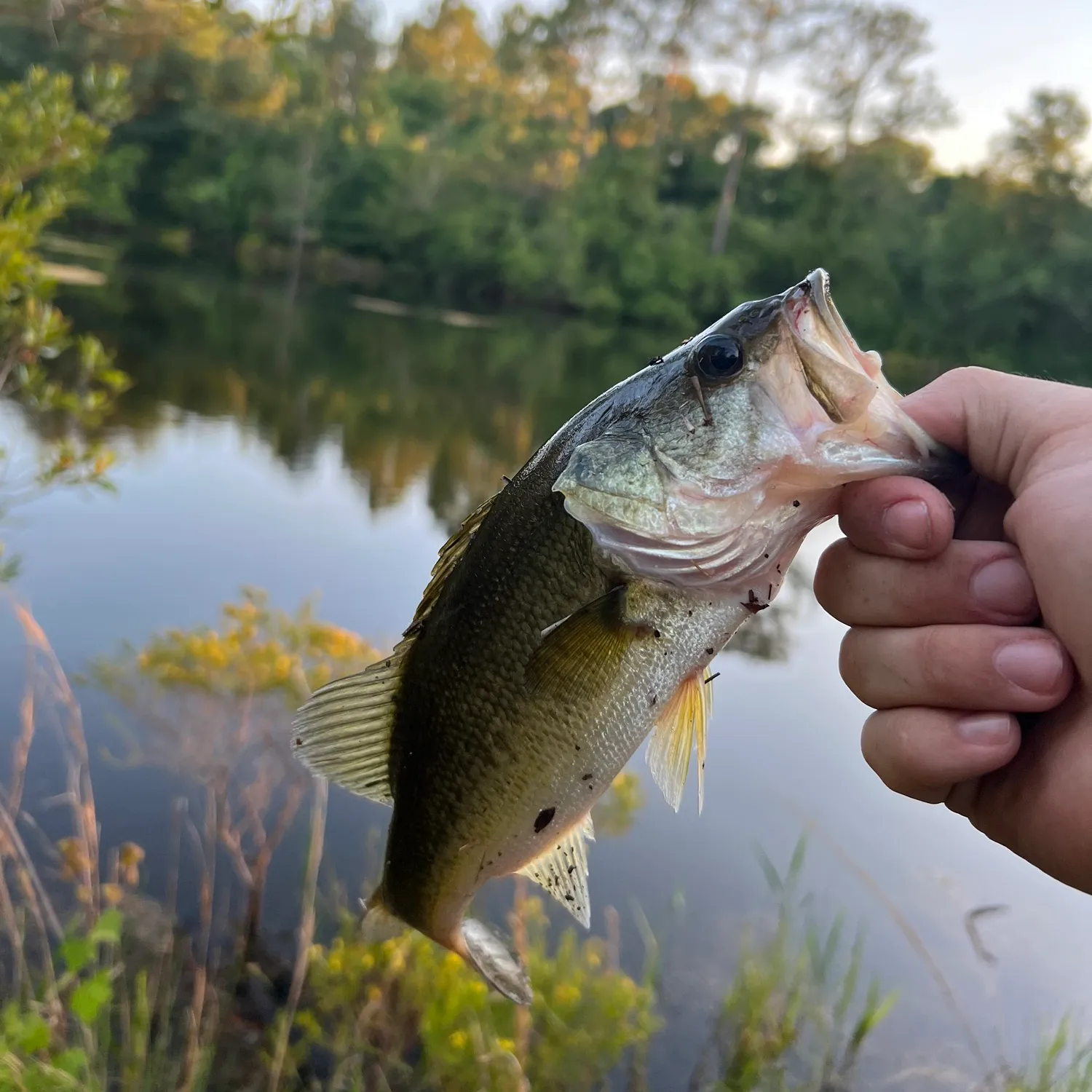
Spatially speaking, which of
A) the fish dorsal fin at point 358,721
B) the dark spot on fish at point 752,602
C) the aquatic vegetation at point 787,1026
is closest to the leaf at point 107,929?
the fish dorsal fin at point 358,721

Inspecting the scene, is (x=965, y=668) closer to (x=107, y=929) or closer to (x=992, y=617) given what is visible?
(x=992, y=617)

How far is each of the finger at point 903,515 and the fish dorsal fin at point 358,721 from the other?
71cm

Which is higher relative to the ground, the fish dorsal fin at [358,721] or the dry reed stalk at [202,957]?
the fish dorsal fin at [358,721]

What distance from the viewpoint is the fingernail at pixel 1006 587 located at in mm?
1513

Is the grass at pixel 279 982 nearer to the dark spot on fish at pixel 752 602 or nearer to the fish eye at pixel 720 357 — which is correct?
the dark spot on fish at pixel 752 602

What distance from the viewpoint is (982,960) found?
4.99 meters

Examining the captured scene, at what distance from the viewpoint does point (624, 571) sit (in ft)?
4.97

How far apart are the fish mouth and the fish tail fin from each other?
1.18m

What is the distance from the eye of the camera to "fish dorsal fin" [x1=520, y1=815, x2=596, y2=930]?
1.75 m

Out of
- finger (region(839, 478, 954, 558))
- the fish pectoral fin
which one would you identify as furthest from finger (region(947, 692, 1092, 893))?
the fish pectoral fin

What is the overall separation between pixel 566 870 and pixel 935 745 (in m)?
0.78

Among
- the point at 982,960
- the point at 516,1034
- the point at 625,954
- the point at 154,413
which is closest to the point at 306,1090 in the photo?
the point at 516,1034

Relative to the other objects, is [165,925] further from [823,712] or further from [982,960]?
[823,712]

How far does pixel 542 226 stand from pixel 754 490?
38218mm
